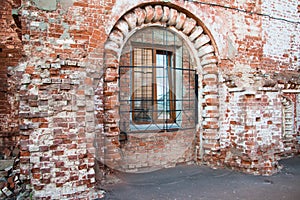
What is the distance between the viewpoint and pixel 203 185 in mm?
4379

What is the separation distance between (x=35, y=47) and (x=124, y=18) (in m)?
1.67

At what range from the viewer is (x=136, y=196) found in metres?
3.84

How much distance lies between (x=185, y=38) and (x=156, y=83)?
1.17 metres

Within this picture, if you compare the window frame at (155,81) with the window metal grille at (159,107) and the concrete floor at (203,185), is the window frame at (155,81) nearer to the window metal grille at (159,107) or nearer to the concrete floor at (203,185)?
the window metal grille at (159,107)

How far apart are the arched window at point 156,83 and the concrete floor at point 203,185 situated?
996 mm

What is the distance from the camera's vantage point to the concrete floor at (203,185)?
3873mm

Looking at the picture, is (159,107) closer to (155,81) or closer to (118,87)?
(155,81)

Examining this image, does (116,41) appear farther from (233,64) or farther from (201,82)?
(233,64)

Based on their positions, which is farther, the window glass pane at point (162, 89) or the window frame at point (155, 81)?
the window glass pane at point (162, 89)

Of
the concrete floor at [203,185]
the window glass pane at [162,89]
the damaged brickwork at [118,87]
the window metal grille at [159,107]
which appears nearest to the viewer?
the damaged brickwork at [118,87]

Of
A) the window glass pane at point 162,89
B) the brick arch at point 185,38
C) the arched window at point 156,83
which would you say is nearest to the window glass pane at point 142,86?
the arched window at point 156,83

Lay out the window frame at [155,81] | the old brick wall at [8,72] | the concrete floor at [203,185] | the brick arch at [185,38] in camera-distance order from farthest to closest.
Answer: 1. the window frame at [155,81]
2. the old brick wall at [8,72]
3. the brick arch at [185,38]
4. the concrete floor at [203,185]

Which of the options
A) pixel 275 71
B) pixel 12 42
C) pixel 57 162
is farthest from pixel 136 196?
pixel 275 71

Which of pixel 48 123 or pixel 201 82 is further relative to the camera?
pixel 201 82
